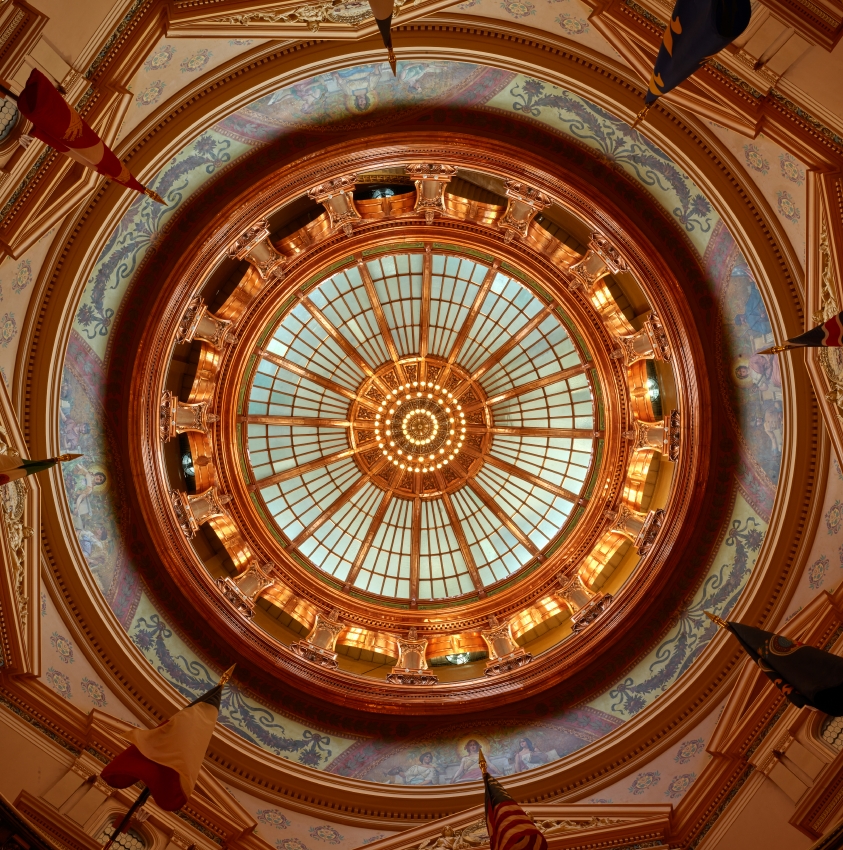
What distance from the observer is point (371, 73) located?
A: 11.5 meters

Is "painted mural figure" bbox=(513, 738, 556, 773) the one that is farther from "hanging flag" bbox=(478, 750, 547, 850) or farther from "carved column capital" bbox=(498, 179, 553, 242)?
"carved column capital" bbox=(498, 179, 553, 242)

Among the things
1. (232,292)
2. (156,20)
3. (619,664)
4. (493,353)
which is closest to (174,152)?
(156,20)

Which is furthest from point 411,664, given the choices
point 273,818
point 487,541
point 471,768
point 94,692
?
point 94,692

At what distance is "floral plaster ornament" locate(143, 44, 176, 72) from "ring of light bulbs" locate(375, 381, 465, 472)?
10.0 metres

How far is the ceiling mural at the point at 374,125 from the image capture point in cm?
1194

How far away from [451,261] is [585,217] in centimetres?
422

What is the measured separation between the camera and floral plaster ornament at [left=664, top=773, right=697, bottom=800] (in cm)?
1173

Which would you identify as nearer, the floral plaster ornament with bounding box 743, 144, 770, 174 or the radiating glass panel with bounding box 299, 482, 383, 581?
the floral plaster ornament with bounding box 743, 144, 770, 174

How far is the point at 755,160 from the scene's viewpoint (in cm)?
1043

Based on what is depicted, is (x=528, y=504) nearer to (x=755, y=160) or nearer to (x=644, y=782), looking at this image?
(x=644, y=782)

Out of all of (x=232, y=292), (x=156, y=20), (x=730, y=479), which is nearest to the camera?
(x=156, y=20)

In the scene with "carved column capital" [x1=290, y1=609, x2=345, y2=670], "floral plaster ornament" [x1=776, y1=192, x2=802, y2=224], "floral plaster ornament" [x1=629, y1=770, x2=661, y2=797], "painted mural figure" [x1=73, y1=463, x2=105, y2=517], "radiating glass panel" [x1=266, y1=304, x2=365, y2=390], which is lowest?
"carved column capital" [x1=290, y1=609, x2=345, y2=670]

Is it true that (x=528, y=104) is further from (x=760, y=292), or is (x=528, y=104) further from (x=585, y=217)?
(x=760, y=292)

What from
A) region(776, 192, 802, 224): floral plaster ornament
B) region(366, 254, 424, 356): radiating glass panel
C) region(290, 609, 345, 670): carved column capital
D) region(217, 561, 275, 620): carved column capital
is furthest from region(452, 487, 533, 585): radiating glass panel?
region(776, 192, 802, 224): floral plaster ornament
